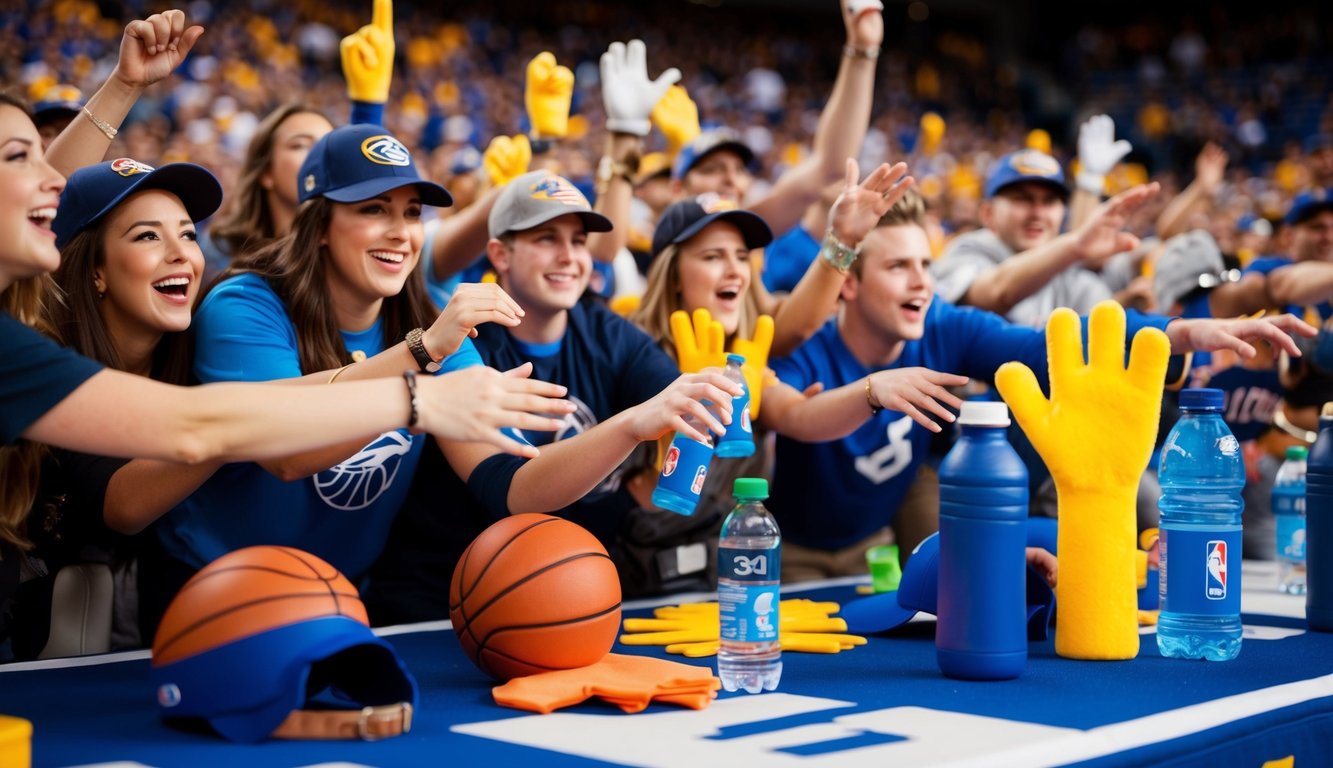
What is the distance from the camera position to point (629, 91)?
5145 mm

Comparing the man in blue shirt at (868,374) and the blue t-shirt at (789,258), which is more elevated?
the blue t-shirt at (789,258)

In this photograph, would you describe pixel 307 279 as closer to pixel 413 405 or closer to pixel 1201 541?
pixel 413 405

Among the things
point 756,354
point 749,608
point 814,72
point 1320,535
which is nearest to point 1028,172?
point 756,354

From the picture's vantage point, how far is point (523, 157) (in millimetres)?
5141

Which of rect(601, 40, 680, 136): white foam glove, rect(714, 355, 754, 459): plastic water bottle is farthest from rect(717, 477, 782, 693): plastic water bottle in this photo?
rect(601, 40, 680, 136): white foam glove

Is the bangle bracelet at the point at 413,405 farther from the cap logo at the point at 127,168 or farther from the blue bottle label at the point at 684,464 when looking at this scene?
the cap logo at the point at 127,168

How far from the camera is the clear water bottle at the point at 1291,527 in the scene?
408 centimetres

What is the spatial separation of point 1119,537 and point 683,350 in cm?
157

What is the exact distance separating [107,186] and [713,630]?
1852mm

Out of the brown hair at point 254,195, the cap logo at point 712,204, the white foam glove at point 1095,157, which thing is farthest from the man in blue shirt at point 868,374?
the white foam glove at point 1095,157

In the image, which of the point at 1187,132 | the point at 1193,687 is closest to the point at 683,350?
the point at 1193,687

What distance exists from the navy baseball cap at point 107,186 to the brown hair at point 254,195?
1227 millimetres

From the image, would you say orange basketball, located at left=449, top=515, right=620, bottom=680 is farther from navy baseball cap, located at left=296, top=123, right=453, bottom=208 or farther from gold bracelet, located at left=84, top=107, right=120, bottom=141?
gold bracelet, located at left=84, top=107, right=120, bottom=141

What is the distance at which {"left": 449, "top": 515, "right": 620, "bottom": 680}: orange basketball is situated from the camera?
2.57 metres
